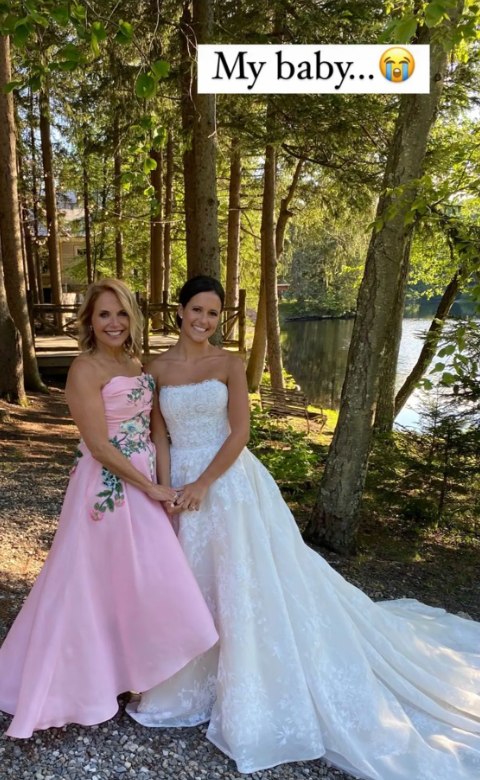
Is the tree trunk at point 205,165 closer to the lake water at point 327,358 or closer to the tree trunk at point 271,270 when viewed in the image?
the lake water at point 327,358

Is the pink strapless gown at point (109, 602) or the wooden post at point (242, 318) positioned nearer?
the pink strapless gown at point (109, 602)

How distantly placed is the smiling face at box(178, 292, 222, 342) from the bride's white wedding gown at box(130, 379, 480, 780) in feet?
0.84

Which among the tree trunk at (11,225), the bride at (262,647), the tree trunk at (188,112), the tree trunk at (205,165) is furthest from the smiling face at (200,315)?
the tree trunk at (11,225)

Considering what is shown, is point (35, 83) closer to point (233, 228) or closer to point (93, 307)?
point (93, 307)

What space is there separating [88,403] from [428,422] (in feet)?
15.2

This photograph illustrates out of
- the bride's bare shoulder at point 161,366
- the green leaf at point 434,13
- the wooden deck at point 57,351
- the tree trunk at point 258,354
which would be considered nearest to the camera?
the green leaf at point 434,13

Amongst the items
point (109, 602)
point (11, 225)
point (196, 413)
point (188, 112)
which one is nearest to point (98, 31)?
point (196, 413)

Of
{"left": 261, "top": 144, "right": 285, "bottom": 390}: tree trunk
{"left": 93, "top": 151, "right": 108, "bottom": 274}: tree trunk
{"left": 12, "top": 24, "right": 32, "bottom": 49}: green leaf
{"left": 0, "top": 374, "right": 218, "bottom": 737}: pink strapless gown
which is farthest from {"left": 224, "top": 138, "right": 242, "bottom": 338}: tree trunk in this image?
{"left": 12, "top": 24, "right": 32, "bottom": 49}: green leaf

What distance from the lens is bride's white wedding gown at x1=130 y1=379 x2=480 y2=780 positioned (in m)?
2.61

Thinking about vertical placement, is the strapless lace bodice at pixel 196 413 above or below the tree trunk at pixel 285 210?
below

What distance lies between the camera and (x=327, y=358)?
1177 inches

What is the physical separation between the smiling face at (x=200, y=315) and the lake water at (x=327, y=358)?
345 cm

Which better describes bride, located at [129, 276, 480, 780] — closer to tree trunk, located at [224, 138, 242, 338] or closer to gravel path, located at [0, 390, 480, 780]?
gravel path, located at [0, 390, 480, 780]

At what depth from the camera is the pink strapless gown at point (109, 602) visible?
101 inches
